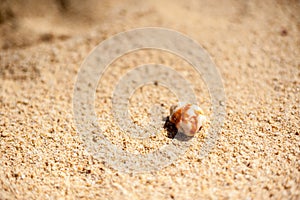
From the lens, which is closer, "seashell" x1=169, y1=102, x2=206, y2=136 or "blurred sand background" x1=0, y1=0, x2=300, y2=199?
"blurred sand background" x1=0, y1=0, x2=300, y2=199

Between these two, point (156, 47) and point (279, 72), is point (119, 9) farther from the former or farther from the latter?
point (279, 72)

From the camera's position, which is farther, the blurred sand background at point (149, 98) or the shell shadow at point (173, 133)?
the shell shadow at point (173, 133)

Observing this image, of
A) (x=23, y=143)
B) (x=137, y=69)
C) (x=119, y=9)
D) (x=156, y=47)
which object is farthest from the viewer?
(x=119, y=9)

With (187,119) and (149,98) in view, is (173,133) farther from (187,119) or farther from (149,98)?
(149,98)

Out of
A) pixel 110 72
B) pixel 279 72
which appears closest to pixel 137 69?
pixel 110 72

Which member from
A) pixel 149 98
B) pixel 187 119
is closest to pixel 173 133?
pixel 187 119
